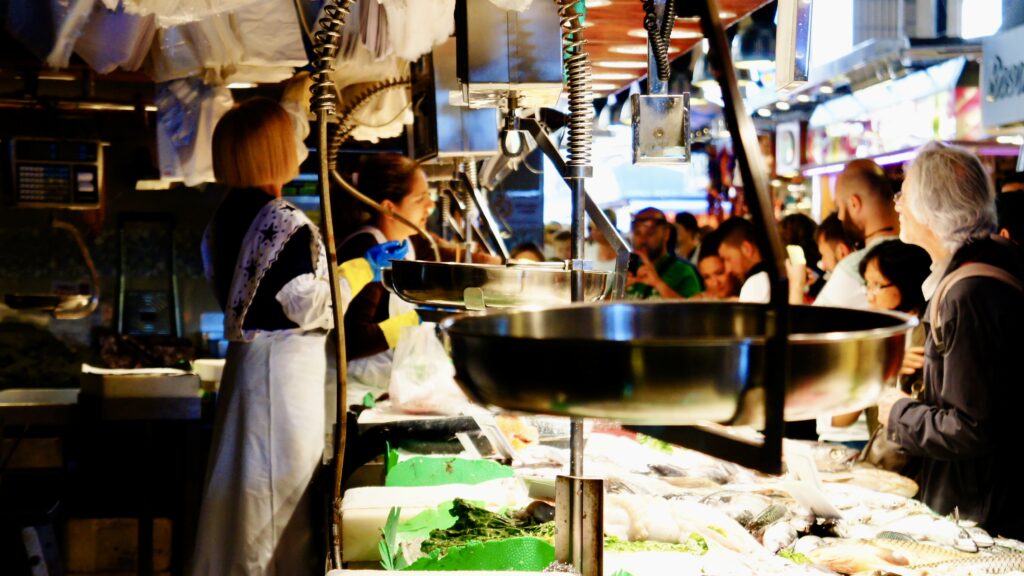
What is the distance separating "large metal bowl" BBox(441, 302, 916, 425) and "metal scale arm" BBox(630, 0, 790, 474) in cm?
1

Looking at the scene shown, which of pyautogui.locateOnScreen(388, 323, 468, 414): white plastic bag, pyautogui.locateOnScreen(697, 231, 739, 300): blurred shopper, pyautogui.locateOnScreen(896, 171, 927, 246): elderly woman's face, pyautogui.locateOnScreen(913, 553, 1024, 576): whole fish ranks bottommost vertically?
pyautogui.locateOnScreen(913, 553, 1024, 576): whole fish

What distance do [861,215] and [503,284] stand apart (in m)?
3.19

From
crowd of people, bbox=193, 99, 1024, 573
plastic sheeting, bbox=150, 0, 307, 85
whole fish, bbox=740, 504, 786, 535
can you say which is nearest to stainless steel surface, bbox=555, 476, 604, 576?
whole fish, bbox=740, 504, 786, 535

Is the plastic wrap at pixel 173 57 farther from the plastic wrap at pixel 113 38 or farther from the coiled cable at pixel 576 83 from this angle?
the coiled cable at pixel 576 83

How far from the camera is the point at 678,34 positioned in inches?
157

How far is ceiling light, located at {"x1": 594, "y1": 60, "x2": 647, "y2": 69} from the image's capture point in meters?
4.80

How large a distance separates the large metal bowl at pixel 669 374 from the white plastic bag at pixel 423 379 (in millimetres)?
2653

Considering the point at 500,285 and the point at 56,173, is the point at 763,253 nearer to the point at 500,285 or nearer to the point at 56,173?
the point at 500,285

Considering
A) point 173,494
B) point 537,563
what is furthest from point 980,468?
point 173,494

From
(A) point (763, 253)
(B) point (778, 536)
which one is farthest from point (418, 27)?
(A) point (763, 253)

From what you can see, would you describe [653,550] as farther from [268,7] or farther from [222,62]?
[222,62]

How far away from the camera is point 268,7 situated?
3697 millimetres

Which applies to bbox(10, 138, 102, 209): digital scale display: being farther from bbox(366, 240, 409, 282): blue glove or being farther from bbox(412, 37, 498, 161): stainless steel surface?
bbox(412, 37, 498, 161): stainless steel surface

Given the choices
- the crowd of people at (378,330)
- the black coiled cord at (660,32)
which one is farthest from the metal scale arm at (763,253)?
the crowd of people at (378,330)
